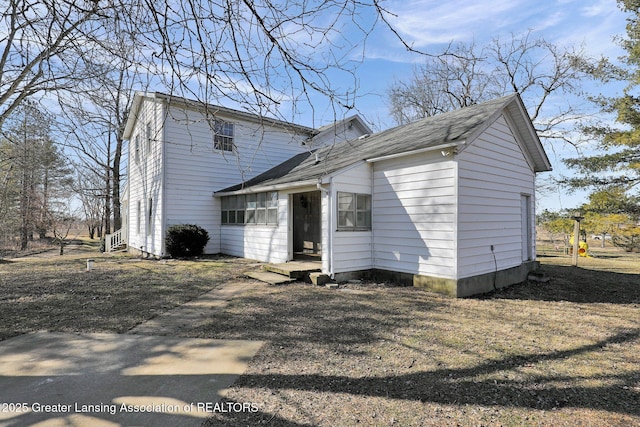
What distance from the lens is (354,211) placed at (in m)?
8.45

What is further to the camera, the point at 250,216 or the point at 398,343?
the point at 250,216

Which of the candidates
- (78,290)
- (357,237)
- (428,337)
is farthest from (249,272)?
(428,337)

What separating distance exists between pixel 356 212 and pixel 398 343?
4647mm

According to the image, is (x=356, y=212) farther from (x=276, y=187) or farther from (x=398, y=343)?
(x=398, y=343)

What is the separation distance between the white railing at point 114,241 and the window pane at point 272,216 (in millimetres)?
11303

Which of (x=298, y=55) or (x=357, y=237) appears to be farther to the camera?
(x=357, y=237)

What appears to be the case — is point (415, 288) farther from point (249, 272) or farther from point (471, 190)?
point (249, 272)

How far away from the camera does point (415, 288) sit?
25.0ft

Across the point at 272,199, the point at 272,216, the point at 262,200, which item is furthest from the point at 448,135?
the point at 262,200

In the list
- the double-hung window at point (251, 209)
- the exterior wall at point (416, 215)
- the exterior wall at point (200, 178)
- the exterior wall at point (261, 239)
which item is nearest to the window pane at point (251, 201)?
the double-hung window at point (251, 209)

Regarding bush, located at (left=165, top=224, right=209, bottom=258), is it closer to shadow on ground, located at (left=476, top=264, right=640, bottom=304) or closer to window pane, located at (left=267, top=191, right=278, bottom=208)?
window pane, located at (left=267, top=191, right=278, bottom=208)

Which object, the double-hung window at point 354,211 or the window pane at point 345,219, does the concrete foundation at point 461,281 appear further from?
the window pane at point 345,219

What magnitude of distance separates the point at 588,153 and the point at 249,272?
1697 cm

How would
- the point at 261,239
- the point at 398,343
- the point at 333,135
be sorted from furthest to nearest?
the point at 333,135, the point at 261,239, the point at 398,343
